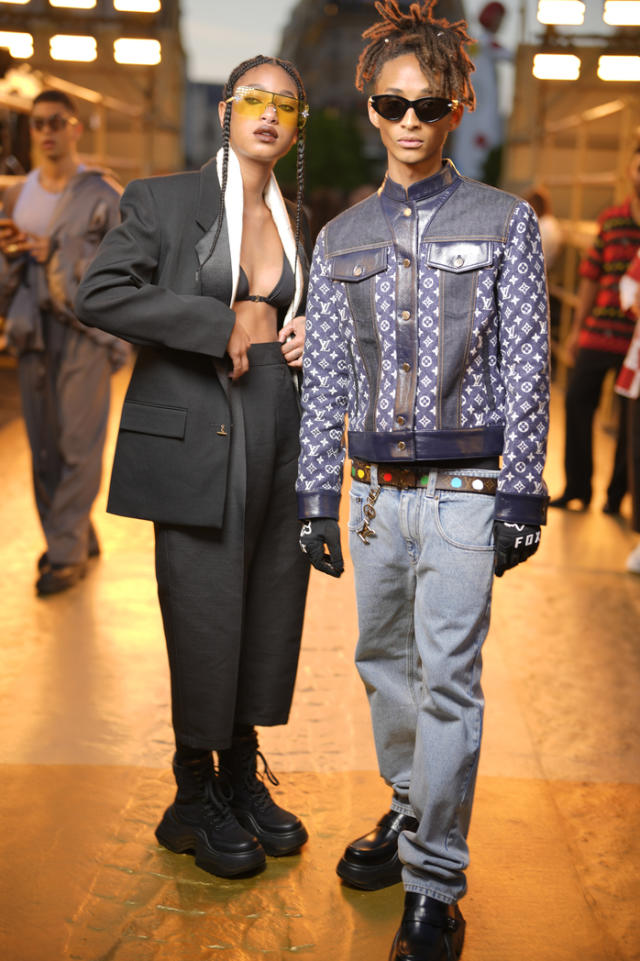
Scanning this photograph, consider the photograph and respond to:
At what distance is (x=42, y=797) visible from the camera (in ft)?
10.2

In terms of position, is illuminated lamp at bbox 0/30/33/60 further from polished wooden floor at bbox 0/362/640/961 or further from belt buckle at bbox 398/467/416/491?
belt buckle at bbox 398/467/416/491

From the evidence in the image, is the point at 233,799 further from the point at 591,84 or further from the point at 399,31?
the point at 591,84

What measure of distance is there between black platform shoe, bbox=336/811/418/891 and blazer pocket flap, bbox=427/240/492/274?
1284 millimetres

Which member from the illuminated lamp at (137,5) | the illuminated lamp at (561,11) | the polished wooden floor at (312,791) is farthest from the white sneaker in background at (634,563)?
the illuminated lamp at (137,5)

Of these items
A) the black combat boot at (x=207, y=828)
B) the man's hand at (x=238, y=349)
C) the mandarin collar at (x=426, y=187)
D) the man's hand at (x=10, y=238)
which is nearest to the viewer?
the mandarin collar at (x=426, y=187)

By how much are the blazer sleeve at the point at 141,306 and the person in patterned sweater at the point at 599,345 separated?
3.77 metres

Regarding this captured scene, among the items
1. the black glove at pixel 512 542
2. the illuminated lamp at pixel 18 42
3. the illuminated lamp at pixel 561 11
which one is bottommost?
the black glove at pixel 512 542

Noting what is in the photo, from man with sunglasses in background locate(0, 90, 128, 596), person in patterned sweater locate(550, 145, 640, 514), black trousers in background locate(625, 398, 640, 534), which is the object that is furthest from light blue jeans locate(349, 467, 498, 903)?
person in patterned sweater locate(550, 145, 640, 514)

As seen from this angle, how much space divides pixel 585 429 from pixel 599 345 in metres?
0.50

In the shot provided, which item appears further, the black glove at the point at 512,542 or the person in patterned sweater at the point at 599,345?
the person in patterned sweater at the point at 599,345

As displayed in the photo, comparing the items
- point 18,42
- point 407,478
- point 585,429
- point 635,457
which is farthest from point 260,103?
point 18,42

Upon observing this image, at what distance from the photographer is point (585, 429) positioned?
21.4 feet

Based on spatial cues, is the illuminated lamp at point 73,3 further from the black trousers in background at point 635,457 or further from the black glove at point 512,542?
the black glove at point 512,542

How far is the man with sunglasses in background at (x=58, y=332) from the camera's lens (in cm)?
477
